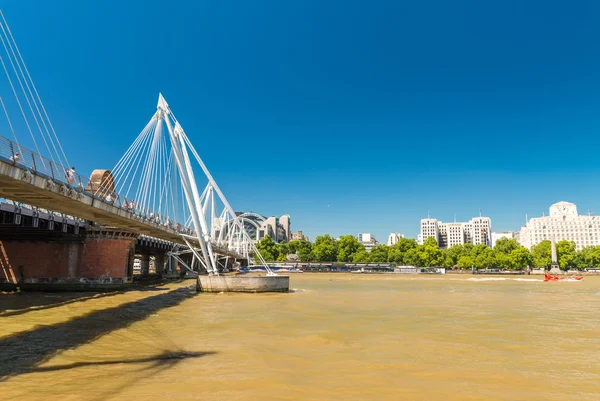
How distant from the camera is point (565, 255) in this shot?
15388 centimetres

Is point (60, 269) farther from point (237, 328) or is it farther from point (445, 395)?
point (445, 395)

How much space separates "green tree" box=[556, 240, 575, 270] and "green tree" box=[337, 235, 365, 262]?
72.4m

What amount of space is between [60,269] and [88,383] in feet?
139

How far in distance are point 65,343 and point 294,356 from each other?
35.7 ft

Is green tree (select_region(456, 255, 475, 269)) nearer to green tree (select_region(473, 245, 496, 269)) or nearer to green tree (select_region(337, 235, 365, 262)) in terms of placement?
green tree (select_region(473, 245, 496, 269))

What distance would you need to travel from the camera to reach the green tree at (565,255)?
503 feet

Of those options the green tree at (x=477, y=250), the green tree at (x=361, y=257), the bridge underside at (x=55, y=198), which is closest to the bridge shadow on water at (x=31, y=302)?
the bridge underside at (x=55, y=198)

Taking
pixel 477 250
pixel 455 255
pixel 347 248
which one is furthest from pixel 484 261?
pixel 347 248

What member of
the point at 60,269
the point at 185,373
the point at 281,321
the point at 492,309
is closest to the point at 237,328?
the point at 281,321

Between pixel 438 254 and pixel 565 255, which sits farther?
pixel 438 254

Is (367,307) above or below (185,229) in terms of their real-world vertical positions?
below

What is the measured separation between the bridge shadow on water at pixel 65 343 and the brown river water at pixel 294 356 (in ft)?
0.20

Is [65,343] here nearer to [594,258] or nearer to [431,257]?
[431,257]

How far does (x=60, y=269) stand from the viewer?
4947 centimetres
